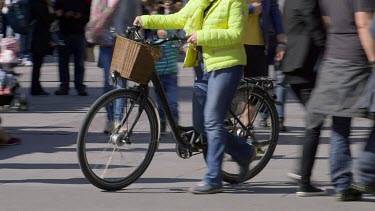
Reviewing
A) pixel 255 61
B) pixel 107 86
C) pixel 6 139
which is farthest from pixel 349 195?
pixel 107 86

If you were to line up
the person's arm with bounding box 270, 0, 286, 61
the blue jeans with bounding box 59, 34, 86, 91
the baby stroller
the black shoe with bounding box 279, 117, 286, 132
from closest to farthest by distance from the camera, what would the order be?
the person's arm with bounding box 270, 0, 286, 61 → the black shoe with bounding box 279, 117, 286, 132 → the baby stroller → the blue jeans with bounding box 59, 34, 86, 91

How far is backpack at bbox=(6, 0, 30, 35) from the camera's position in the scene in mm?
14383

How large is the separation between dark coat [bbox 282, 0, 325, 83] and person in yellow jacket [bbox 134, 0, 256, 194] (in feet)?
1.16

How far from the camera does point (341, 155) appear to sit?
704 cm

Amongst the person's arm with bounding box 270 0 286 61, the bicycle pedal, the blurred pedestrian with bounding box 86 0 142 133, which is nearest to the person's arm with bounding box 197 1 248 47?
the bicycle pedal

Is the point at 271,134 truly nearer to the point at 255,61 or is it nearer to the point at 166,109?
the point at 166,109

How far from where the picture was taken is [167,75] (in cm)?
1060

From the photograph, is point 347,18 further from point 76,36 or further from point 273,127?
point 76,36

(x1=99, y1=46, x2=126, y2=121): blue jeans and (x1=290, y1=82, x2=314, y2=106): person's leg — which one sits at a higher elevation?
(x1=290, y1=82, x2=314, y2=106): person's leg

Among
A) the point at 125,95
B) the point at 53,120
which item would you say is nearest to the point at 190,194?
the point at 125,95

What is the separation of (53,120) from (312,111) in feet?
18.4

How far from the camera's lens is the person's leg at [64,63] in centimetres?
Result: 1460

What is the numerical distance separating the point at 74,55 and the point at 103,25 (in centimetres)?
447

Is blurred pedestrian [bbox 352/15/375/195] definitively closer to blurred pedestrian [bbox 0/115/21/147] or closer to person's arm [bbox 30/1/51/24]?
blurred pedestrian [bbox 0/115/21/147]
